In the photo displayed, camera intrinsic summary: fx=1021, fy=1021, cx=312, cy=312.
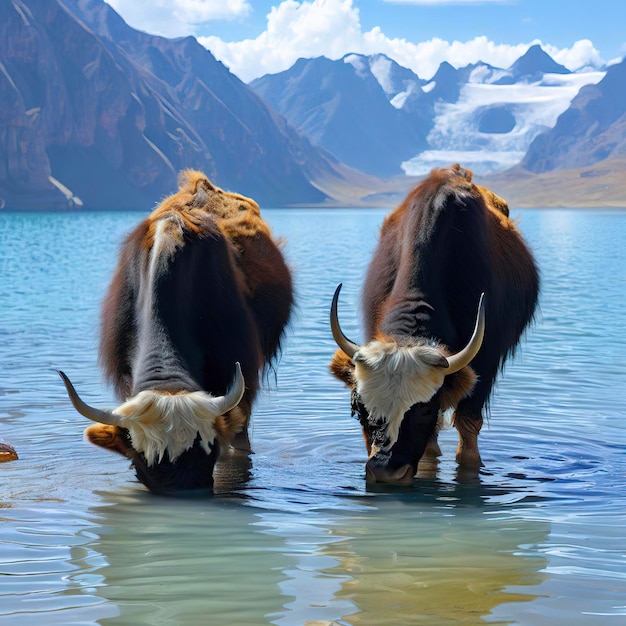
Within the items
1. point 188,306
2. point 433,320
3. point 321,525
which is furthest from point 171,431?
point 433,320

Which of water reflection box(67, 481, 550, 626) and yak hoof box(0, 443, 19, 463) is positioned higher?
yak hoof box(0, 443, 19, 463)

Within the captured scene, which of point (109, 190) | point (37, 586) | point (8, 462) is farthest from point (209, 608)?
point (109, 190)

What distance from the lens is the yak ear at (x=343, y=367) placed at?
7762mm

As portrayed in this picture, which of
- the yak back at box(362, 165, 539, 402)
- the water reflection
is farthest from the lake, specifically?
the yak back at box(362, 165, 539, 402)

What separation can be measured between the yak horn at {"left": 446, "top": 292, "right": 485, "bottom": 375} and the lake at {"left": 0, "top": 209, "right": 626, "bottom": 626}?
3.52 feet

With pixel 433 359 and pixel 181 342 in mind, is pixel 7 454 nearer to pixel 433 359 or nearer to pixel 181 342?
pixel 181 342

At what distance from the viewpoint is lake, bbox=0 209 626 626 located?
519cm

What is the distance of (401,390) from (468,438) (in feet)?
6.28

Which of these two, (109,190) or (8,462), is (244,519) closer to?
(8,462)

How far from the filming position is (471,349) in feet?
23.9

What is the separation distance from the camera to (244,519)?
7117 mm

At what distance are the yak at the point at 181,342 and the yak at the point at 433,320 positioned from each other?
0.95 meters

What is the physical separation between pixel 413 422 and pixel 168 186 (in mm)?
170605

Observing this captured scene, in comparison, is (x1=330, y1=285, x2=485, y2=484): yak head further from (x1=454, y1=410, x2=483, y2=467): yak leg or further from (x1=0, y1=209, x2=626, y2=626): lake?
(x1=454, y1=410, x2=483, y2=467): yak leg
